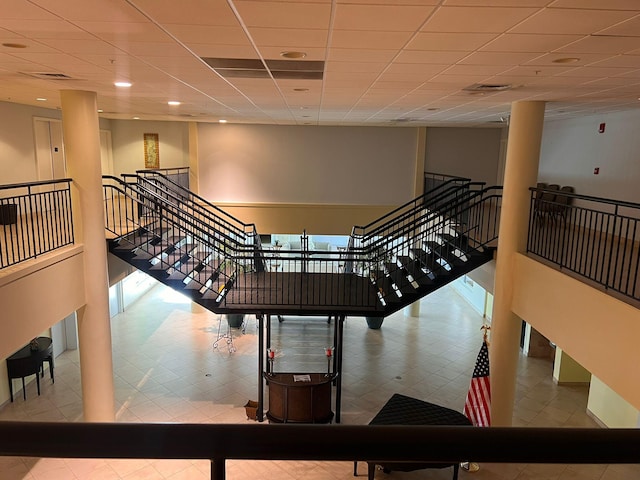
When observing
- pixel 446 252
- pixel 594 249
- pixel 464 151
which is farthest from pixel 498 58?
pixel 464 151

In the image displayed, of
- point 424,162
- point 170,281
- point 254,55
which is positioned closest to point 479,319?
point 424,162

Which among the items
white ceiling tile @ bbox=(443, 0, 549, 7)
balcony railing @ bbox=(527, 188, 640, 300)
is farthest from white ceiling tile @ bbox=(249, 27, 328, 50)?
balcony railing @ bbox=(527, 188, 640, 300)

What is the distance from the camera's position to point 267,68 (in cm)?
529

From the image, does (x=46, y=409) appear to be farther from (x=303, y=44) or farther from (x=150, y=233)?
(x=303, y=44)

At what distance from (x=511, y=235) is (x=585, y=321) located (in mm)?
2195

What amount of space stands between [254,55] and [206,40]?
0.68m

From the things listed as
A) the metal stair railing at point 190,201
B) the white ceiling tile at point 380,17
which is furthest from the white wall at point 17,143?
the white ceiling tile at point 380,17

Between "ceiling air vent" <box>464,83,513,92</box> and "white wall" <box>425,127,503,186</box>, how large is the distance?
8.39 m

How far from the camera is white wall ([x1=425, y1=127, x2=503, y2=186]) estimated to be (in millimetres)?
14703

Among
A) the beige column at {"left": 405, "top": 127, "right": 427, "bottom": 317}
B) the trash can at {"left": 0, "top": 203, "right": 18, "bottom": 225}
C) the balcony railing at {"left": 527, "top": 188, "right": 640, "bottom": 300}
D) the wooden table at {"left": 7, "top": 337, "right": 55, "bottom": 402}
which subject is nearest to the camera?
the balcony railing at {"left": 527, "top": 188, "right": 640, "bottom": 300}

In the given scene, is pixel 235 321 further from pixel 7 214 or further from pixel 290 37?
pixel 290 37

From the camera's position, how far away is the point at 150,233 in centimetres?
1002

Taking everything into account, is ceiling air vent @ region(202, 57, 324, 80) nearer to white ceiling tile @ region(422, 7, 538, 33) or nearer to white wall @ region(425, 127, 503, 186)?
white ceiling tile @ region(422, 7, 538, 33)

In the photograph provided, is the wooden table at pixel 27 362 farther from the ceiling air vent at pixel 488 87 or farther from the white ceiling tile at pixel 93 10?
the ceiling air vent at pixel 488 87
